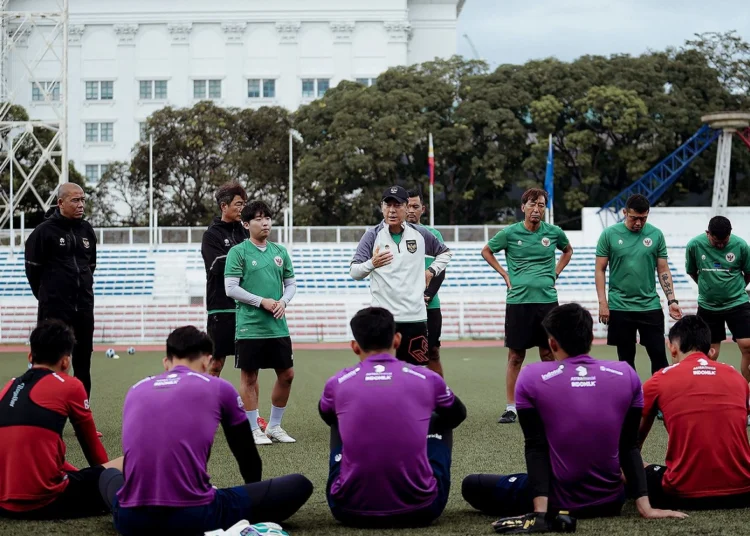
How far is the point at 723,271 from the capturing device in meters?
9.66

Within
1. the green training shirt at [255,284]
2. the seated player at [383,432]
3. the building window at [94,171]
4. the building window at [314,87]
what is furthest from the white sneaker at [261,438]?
the building window at [314,87]

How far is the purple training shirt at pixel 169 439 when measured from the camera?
15.9 feet

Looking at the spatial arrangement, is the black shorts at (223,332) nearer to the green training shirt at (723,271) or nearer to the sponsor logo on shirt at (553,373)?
the green training shirt at (723,271)

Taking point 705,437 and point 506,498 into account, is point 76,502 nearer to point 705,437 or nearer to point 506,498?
point 506,498

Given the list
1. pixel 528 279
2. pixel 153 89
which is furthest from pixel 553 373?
pixel 153 89

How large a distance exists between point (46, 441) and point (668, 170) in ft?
139

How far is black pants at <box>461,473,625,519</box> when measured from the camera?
533 cm

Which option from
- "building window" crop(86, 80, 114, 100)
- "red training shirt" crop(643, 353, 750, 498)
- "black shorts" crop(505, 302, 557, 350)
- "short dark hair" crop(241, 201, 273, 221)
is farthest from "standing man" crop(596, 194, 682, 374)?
"building window" crop(86, 80, 114, 100)

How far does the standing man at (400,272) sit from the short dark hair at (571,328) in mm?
3107

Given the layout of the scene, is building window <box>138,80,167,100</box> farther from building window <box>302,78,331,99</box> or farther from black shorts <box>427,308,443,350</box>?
black shorts <box>427,308,443,350</box>

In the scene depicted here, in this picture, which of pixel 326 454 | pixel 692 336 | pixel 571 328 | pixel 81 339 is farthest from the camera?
pixel 81 339

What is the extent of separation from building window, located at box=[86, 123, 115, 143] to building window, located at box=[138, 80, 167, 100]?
109 inches

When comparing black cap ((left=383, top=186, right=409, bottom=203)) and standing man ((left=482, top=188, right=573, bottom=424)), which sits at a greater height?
black cap ((left=383, top=186, right=409, bottom=203))

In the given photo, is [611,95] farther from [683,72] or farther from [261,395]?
[261,395]
